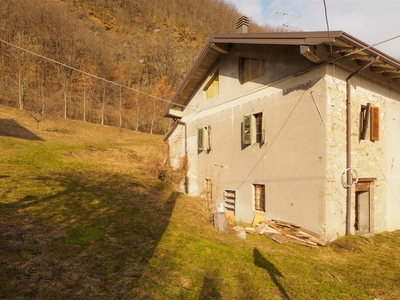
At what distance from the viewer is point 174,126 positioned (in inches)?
633

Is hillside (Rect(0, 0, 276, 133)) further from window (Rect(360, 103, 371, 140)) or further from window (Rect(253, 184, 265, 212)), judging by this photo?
window (Rect(360, 103, 371, 140))

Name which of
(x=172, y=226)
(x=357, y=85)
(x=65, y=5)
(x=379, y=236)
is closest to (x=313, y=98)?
(x=357, y=85)

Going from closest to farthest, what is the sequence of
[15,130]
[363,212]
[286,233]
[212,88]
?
[286,233], [363,212], [212,88], [15,130]

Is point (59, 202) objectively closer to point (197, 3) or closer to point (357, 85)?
point (357, 85)

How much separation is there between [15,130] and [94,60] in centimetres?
2180

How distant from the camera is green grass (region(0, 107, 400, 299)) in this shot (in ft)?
14.1

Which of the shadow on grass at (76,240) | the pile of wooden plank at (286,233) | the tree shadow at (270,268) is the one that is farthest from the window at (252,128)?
the tree shadow at (270,268)

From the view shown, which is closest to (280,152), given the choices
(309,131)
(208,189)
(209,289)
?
(309,131)

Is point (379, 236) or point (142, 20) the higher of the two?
point (142, 20)

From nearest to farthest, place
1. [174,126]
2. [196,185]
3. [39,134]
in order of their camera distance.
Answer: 1. [196,185]
2. [174,126]
3. [39,134]

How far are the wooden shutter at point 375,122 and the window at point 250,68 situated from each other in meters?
3.85

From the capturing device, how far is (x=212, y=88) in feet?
41.9

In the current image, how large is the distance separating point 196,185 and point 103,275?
9.52 metres

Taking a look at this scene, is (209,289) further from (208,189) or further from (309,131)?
(208,189)
